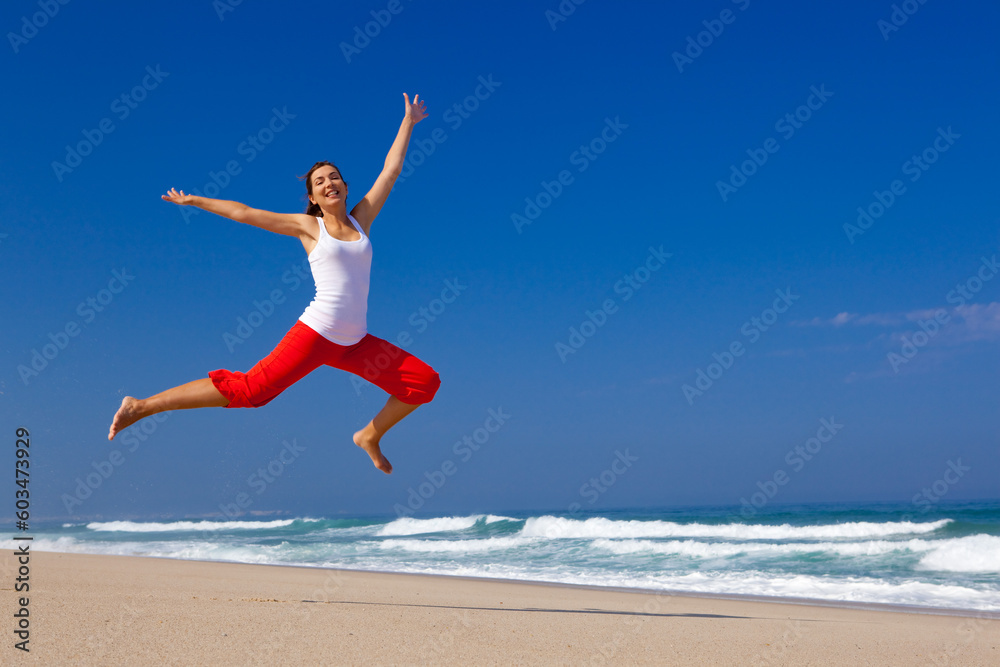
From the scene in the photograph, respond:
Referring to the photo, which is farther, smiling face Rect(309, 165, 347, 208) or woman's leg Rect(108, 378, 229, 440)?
smiling face Rect(309, 165, 347, 208)

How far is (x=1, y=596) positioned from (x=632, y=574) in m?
9.83

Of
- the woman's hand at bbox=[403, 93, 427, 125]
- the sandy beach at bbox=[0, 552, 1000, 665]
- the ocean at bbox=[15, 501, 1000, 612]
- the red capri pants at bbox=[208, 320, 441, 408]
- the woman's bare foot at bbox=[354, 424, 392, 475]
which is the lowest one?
the ocean at bbox=[15, 501, 1000, 612]

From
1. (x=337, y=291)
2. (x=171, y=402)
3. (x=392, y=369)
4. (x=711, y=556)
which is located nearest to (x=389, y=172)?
(x=337, y=291)

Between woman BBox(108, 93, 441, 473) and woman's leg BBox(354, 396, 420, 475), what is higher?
woman BBox(108, 93, 441, 473)

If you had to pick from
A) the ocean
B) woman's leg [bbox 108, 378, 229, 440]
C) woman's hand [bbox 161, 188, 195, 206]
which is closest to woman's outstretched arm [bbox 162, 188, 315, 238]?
woman's hand [bbox 161, 188, 195, 206]

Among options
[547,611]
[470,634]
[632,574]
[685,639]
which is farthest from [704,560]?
[470,634]

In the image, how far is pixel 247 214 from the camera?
4.68 metres

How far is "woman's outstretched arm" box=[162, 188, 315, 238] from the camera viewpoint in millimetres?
4641

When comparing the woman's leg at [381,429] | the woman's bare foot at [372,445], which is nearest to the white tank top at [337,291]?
the woman's leg at [381,429]

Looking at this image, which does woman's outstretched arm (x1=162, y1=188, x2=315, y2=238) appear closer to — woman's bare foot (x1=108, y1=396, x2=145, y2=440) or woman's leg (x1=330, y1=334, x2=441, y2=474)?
woman's leg (x1=330, y1=334, x2=441, y2=474)

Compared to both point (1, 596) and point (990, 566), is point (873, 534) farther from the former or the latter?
point (1, 596)

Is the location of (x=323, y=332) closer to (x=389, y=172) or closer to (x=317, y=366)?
(x=317, y=366)

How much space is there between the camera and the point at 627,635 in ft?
15.8

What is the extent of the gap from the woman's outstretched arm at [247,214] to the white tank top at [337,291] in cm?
15
